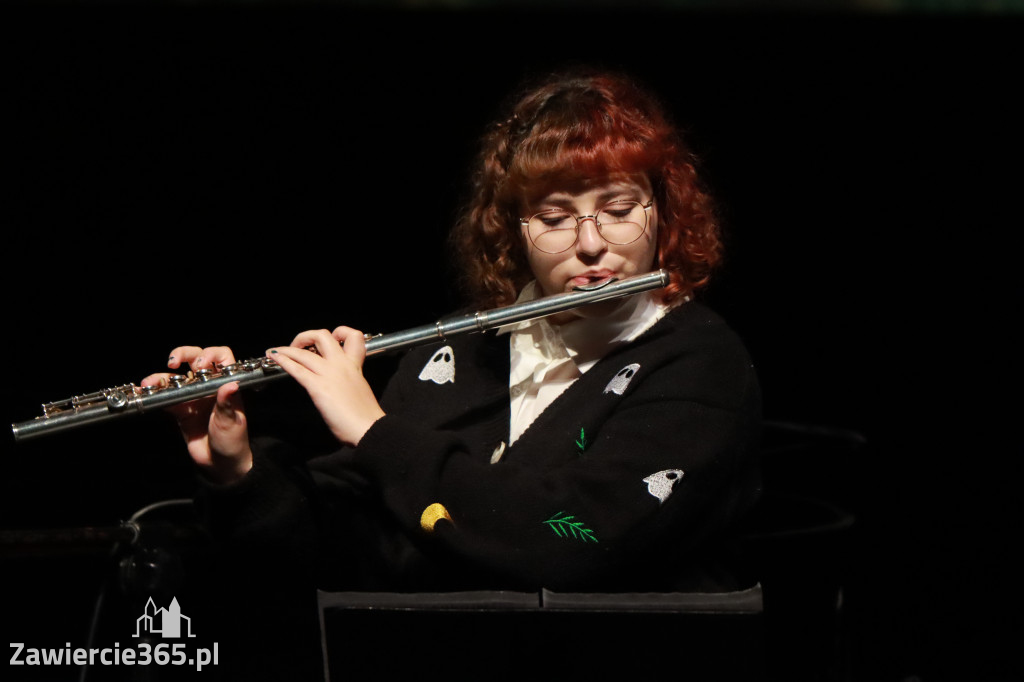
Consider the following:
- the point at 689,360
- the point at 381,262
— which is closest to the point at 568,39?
the point at 381,262

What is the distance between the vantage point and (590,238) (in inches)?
67.3

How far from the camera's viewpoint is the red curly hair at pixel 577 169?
5.68 feet

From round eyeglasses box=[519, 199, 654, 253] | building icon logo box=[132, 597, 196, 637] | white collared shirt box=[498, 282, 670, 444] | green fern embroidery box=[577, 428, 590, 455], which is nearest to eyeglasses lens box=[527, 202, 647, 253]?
round eyeglasses box=[519, 199, 654, 253]

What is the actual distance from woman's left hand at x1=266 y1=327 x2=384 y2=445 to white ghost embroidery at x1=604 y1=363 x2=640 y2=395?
0.38 m

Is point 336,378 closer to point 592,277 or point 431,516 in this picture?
point 431,516

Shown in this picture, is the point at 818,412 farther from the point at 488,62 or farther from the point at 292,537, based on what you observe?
the point at 292,537

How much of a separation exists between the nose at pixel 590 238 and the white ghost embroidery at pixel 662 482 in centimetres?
39

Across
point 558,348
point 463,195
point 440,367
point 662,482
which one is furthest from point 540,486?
point 463,195

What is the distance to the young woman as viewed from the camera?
5.11ft

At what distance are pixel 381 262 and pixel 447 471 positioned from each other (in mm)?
910

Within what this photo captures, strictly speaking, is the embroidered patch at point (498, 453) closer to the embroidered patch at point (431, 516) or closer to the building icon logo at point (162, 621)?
the embroidered patch at point (431, 516)

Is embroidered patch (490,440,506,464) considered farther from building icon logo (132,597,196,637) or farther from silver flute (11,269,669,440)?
building icon logo (132,597,196,637)

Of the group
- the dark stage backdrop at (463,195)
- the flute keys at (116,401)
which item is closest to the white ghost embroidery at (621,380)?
the dark stage backdrop at (463,195)

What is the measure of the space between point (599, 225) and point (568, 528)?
0.51 meters
